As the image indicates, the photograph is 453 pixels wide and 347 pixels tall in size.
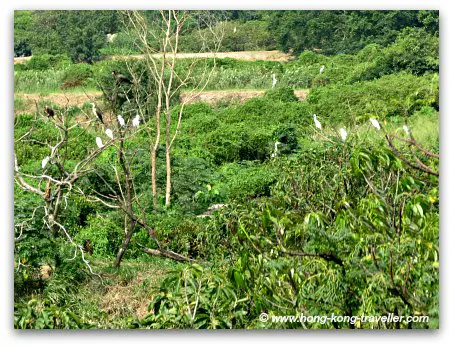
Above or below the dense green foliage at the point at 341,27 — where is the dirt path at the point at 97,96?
below

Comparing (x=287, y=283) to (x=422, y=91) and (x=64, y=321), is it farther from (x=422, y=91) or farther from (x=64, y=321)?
(x=422, y=91)

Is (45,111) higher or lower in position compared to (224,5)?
lower

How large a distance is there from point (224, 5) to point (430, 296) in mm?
1870

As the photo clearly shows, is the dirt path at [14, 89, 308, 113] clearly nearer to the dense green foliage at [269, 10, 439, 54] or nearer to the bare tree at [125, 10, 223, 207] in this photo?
the bare tree at [125, 10, 223, 207]

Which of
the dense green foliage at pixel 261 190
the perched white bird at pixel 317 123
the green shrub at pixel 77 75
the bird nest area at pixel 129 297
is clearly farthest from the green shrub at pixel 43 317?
the perched white bird at pixel 317 123

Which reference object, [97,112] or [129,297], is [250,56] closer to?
[97,112]

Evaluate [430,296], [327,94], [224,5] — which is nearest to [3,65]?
[224,5]

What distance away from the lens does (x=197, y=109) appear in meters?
6.54

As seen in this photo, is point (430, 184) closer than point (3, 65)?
Yes

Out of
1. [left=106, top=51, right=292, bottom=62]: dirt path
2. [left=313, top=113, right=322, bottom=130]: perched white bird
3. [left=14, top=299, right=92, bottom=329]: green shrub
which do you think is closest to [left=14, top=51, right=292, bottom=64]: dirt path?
[left=106, top=51, right=292, bottom=62]: dirt path

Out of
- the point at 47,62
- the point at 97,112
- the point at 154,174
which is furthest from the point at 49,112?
the point at 154,174

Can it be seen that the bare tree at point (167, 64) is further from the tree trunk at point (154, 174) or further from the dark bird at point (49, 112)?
the dark bird at point (49, 112)

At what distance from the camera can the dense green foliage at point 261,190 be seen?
147 inches

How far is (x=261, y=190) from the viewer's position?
6.17 m
